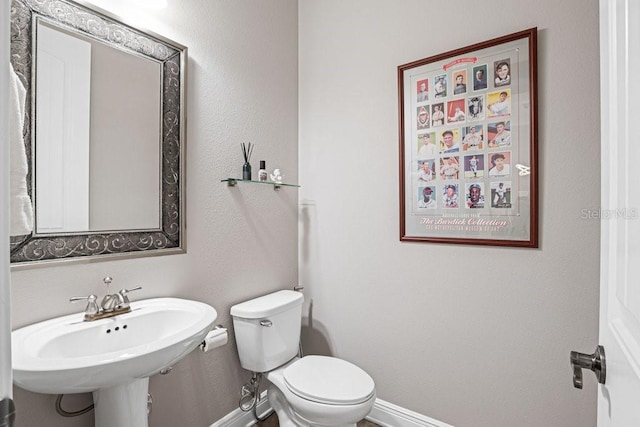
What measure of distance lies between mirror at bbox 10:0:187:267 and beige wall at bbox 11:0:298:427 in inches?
2.9

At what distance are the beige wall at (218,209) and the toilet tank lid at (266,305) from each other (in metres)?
0.09

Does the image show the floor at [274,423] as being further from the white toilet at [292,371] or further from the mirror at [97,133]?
the mirror at [97,133]

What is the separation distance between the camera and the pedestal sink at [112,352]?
855 mm

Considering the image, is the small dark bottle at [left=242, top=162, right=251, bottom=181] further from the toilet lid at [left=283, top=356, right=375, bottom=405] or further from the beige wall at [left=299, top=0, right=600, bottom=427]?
the toilet lid at [left=283, top=356, right=375, bottom=405]

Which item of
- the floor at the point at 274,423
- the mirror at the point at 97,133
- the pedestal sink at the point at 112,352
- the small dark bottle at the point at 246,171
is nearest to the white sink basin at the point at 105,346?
the pedestal sink at the point at 112,352

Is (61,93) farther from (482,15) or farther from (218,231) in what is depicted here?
(482,15)

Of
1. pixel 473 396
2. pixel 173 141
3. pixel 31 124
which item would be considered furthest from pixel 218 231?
pixel 473 396

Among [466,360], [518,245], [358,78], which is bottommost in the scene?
[466,360]

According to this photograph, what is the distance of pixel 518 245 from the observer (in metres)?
1.46

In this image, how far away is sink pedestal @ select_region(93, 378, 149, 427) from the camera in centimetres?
112

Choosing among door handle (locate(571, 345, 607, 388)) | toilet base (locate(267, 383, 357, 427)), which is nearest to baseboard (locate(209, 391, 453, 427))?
toilet base (locate(267, 383, 357, 427))

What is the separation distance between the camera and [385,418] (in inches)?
72.4

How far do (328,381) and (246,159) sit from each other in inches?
47.6

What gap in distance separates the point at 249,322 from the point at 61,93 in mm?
1248
